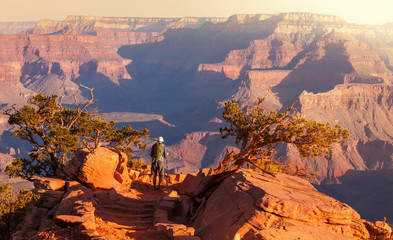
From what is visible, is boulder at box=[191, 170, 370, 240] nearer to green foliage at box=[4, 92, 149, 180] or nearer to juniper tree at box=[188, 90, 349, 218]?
juniper tree at box=[188, 90, 349, 218]

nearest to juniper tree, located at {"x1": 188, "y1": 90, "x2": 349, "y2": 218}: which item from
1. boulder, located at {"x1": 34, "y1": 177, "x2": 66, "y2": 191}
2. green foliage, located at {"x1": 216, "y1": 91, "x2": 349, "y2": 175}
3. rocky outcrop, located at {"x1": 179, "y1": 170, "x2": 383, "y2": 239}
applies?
green foliage, located at {"x1": 216, "y1": 91, "x2": 349, "y2": 175}

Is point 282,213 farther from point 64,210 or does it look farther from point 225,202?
point 64,210

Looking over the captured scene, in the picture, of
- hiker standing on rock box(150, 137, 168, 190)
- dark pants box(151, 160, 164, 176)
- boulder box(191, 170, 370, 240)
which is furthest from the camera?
dark pants box(151, 160, 164, 176)

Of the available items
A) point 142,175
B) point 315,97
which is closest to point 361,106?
point 315,97

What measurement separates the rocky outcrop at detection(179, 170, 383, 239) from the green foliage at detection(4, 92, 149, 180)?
41.2ft

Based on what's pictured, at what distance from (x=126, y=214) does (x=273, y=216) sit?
24.1ft

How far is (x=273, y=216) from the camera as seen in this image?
11539 mm

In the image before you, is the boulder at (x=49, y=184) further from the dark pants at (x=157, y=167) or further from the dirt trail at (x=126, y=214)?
the dark pants at (x=157, y=167)

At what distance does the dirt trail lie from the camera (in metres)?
12.8

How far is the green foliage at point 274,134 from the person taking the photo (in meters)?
15.9

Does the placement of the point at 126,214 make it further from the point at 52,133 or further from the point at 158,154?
the point at 52,133

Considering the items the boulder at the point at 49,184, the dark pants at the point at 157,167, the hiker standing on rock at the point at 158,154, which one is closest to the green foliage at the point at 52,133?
the boulder at the point at 49,184

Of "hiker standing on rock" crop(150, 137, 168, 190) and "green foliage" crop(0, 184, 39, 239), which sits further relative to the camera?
"hiker standing on rock" crop(150, 137, 168, 190)

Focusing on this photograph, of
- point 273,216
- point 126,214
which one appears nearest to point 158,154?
point 126,214
